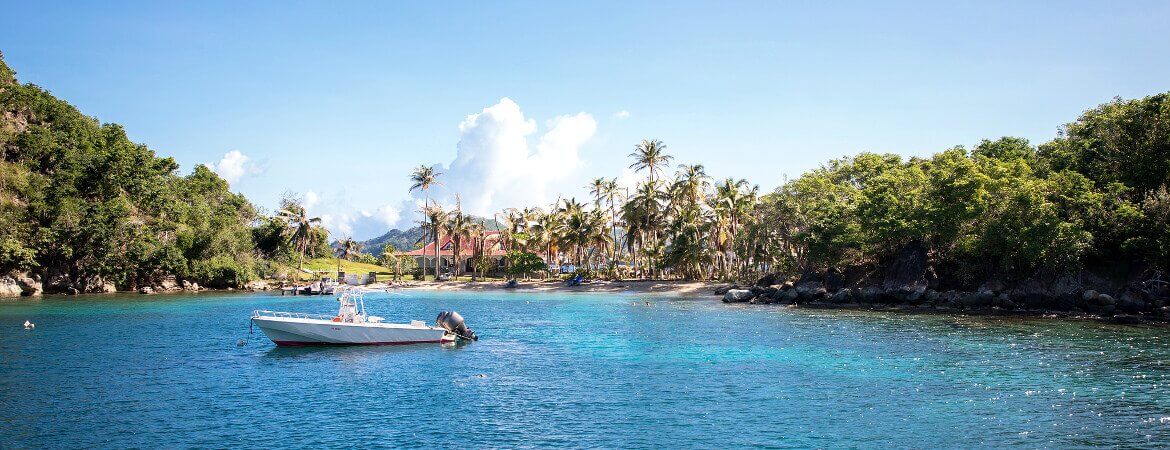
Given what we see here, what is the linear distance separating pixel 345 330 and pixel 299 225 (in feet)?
292

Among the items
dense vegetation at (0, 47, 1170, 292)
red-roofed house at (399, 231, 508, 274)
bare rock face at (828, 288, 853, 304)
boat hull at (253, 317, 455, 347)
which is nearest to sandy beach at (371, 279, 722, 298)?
dense vegetation at (0, 47, 1170, 292)

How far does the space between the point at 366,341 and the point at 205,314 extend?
27462 millimetres

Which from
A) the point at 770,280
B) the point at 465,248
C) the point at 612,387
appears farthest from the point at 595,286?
the point at 612,387

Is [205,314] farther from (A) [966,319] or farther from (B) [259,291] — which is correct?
(A) [966,319]

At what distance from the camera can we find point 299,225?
11962 centimetres

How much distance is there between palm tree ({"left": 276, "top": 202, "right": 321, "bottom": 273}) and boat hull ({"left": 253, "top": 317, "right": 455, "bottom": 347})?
279 feet

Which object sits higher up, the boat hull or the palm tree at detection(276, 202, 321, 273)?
the palm tree at detection(276, 202, 321, 273)

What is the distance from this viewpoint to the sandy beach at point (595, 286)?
9188cm

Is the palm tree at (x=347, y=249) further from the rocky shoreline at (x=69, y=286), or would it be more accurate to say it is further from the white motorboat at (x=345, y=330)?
the white motorboat at (x=345, y=330)

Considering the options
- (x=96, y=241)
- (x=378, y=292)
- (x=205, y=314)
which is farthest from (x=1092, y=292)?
(x=96, y=241)

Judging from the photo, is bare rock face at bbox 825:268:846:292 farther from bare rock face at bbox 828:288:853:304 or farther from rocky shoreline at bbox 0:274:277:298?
rocky shoreline at bbox 0:274:277:298

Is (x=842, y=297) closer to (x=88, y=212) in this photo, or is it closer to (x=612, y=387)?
(x=612, y=387)

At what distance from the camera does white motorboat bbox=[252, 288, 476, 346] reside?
37.7 m

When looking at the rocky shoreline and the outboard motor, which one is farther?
the rocky shoreline
